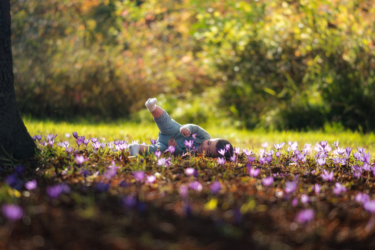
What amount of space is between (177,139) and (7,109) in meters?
1.66

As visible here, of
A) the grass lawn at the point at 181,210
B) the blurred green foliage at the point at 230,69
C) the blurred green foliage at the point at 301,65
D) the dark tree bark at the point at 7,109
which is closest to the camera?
the grass lawn at the point at 181,210

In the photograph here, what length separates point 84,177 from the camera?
2.56 metres

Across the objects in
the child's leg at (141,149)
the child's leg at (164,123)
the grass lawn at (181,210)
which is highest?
the child's leg at (164,123)

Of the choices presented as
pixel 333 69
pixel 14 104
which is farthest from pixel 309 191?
pixel 333 69

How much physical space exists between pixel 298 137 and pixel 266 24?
144 inches

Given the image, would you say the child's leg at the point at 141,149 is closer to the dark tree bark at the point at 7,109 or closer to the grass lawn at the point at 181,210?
the grass lawn at the point at 181,210

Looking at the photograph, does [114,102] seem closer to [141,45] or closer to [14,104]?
[141,45]

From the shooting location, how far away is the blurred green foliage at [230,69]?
276 inches

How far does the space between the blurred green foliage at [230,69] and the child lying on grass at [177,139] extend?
3761mm

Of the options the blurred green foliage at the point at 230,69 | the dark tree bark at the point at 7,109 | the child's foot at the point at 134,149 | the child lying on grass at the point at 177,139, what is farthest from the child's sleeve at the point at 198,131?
the blurred green foliage at the point at 230,69

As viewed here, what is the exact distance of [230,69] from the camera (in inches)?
337

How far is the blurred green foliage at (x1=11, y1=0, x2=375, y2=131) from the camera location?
700 centimetres

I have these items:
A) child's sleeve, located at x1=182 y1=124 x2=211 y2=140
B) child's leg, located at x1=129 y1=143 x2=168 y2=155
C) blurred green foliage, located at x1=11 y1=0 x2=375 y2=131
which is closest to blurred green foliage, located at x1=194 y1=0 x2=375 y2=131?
blurred green foliage, located at x1=11 y1=0 x2=375 y2=131

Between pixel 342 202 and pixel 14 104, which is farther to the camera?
pixel 14 104
